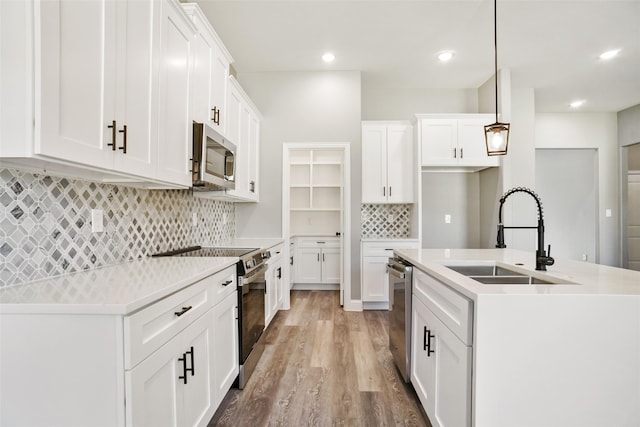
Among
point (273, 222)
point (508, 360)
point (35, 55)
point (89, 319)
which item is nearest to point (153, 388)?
point (89, 319)

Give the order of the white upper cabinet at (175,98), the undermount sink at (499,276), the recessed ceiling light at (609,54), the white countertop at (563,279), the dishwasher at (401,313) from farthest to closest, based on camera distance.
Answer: the recessed ceiling light at (609,54) → the dishwasher at (401,313) → the white upper cabinet at (175,98) → the undermount sink at (499,276) → the white countertop at (563,279)

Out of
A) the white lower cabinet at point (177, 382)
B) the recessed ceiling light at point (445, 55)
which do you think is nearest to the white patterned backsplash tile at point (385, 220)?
the recessed ceiling light at point (445, 55)

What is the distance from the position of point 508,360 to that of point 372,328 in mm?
2355

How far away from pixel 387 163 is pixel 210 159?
101 inches

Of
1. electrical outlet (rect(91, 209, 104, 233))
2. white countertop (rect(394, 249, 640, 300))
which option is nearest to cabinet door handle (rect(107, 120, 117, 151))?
electrical outlet (rect(91, 209, 104, 233))

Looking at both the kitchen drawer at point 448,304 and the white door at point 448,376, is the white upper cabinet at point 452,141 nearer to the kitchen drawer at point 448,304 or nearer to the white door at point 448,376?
the kitchen drawer at point 448,304

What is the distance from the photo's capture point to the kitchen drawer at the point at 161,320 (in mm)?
1010

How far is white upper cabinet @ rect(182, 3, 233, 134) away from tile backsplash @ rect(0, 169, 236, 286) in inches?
26.4

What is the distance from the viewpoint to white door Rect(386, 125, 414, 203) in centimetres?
416

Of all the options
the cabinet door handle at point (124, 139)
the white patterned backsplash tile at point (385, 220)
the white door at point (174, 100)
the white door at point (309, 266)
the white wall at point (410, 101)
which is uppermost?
the white wall at point (410, 101)

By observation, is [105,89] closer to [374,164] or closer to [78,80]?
[78,80]

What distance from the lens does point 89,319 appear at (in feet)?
3.21

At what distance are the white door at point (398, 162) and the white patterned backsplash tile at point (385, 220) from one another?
0.31 m

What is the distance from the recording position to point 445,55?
11.8ft
